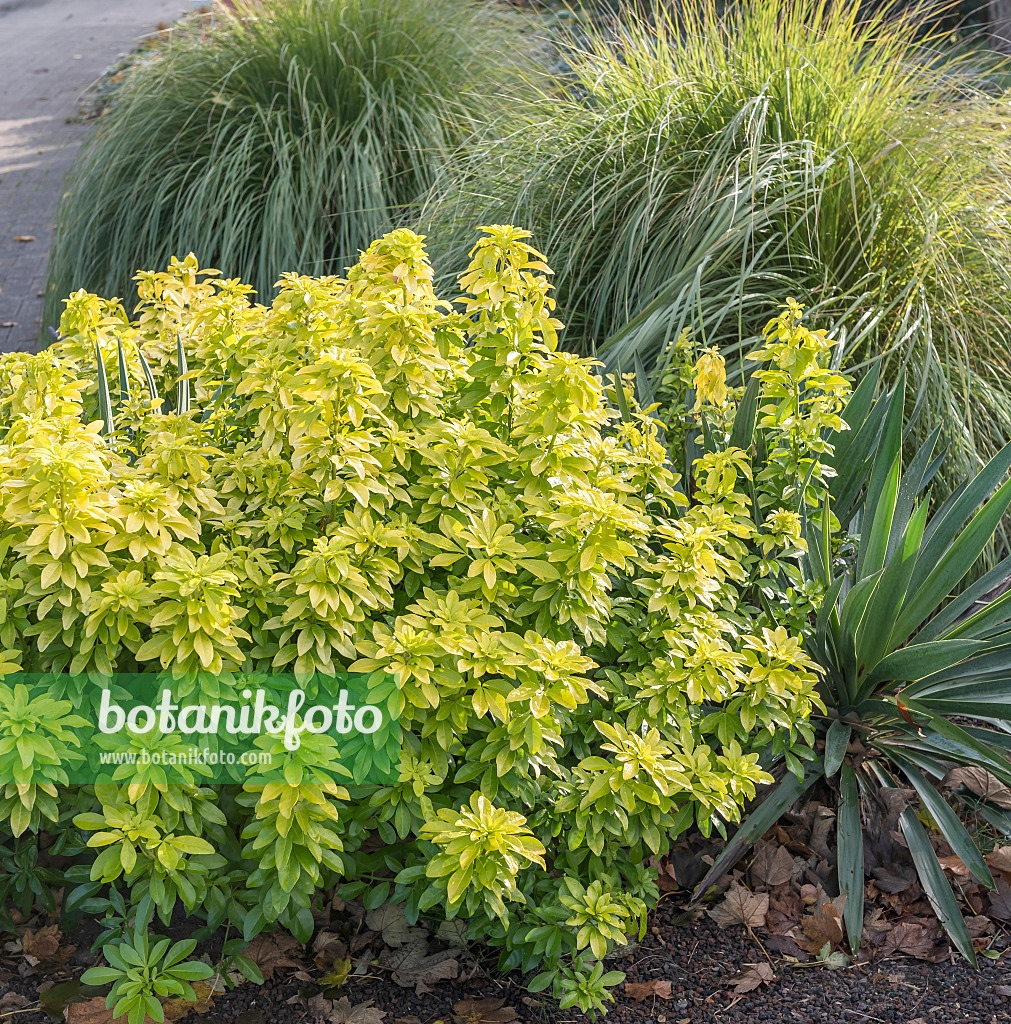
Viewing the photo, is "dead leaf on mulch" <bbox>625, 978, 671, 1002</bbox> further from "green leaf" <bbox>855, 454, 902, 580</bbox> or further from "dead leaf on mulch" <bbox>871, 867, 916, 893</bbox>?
"green leaf" <bbox>855, 454, 902, 580</bbox>

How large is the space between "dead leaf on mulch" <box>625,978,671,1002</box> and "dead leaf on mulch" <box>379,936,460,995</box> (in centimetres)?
38

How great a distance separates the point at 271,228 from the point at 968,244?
2.93m

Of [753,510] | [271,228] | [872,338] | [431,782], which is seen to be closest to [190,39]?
[271,228]

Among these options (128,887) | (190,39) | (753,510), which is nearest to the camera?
(128,887)

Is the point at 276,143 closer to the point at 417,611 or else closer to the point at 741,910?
the point at 417,611

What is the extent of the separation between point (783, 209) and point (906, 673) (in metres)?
1.78

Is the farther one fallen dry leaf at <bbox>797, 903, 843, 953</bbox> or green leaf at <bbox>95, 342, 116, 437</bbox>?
green leaf at <bbox>95, 342, 116, 437</bbox>

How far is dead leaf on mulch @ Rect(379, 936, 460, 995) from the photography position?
83.7 inches

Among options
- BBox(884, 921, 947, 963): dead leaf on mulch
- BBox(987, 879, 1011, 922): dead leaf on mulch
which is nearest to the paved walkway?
BBox(884, 921, 947, 963): dead leaf on mulch

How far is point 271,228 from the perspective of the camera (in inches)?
177

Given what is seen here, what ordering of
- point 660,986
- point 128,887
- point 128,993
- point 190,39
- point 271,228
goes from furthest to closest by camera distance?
point 190,39 < point 271,228 < point 128,887 < point 660,986 < point 128,993

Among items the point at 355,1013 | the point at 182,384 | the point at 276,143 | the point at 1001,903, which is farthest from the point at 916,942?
the point at 276,143

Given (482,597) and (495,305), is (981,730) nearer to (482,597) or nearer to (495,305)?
(482,597)

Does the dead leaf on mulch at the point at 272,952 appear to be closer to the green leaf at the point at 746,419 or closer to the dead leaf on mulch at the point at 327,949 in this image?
the dead leaf on mulch at the point at 327,949
